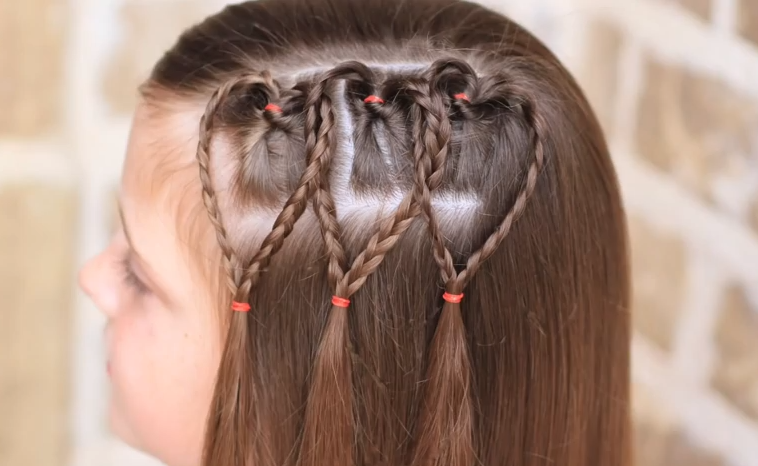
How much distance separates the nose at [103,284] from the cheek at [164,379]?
2 cm

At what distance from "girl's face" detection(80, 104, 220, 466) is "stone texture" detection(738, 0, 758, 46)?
68 cm

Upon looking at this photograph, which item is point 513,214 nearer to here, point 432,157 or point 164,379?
point 432,157

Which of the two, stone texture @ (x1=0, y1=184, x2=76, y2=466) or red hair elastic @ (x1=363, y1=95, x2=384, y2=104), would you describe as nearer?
red hair elastic @ (x1=363, y1=95, x2=384, y2=104)

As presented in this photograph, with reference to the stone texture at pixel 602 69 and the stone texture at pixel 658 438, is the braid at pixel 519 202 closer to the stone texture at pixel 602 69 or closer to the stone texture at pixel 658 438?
the stone texture at pixel 602 69

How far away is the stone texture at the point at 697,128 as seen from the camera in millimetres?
827

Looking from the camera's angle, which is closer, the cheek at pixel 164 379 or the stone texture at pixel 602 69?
the cheek at pixel 164 379

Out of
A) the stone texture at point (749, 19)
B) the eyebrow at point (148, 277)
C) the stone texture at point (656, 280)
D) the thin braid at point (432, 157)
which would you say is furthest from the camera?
the stone texture at point (656, 280)

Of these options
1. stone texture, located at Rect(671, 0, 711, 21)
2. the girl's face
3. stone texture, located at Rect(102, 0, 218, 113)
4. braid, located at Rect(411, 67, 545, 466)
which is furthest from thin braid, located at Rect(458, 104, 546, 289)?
stone texture, located at Rect(102, 0, 218, 113)

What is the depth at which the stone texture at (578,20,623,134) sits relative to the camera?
98 centimetres

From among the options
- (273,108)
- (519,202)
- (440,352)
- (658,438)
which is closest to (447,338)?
(440,352)

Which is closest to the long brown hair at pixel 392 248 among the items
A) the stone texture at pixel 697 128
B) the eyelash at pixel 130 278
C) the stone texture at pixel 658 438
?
the eyelash at pixel 130 278

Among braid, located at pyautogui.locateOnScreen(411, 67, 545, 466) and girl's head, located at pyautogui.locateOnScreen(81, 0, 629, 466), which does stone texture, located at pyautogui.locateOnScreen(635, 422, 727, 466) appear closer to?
girl's head, located at pyautogui.locateOnScreen(81, 0, 629, 466)

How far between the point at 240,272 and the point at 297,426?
0.14 m

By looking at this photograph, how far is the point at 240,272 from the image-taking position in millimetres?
508
